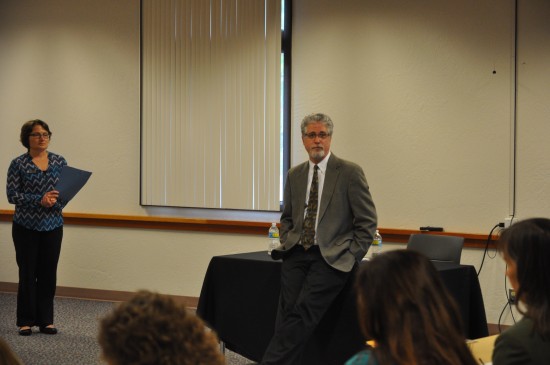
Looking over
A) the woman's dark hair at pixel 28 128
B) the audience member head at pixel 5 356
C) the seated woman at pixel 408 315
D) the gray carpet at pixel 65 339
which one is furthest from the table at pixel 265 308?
the audience member head at pixel 5 356

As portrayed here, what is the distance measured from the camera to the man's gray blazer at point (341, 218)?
427 centimetres

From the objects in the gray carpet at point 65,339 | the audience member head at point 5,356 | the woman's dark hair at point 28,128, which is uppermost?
the woman's dark hair at point 28,128

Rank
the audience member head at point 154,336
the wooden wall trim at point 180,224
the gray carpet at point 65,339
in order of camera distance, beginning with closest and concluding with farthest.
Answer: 1. the audience member head at point 154,336
2. the gray carpet at point 65,339
3. the wooden wall trim at point 180,224

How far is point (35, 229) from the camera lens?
590 centimetres

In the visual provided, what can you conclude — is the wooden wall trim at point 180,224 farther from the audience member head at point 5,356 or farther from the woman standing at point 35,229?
the audience member head at point 5,356

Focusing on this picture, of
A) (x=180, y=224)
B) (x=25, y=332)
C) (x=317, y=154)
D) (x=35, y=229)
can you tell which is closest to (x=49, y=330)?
(x=25, y=332)

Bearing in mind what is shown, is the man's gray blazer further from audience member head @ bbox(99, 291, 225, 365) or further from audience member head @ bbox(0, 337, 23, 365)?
audience member head @ bbox(99, 291, 225, 365)

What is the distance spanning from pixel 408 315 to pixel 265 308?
3090mm

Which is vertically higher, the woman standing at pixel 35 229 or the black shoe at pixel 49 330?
the woman standing at pixel 35 229

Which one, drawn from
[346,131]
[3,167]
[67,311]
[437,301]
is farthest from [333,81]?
[437,301]

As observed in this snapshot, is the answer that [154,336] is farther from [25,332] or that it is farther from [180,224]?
[180,224]

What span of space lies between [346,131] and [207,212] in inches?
65.1

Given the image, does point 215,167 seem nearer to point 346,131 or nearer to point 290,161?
point 290,161

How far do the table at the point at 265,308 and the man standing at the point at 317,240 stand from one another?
5.8 inches
